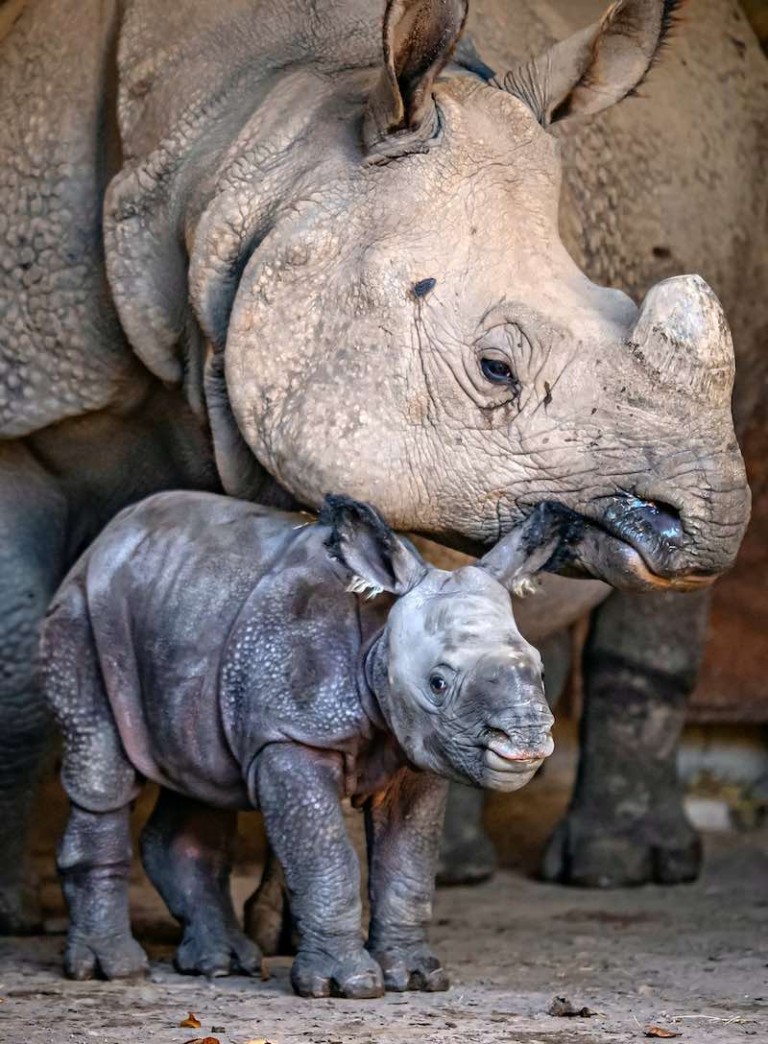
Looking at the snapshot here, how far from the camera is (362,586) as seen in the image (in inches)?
196

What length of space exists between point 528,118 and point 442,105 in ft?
0.80

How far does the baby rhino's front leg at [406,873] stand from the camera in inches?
203

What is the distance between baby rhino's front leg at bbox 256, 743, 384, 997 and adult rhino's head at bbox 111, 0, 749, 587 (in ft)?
2.47

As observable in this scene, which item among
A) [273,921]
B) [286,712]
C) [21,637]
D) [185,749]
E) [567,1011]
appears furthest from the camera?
[21,637]

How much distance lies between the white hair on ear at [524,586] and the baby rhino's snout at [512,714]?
35cm

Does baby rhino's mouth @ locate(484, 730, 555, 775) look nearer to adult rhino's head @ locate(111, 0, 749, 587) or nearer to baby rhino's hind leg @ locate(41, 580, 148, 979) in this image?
adult rhino's head @ locate(111, 0, 749, 587)

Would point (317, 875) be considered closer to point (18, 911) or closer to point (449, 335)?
point (449, 335)

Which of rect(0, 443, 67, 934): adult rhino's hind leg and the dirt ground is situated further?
rect(0, 443, 67, 934): adult rhino's hind leg

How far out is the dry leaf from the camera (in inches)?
193

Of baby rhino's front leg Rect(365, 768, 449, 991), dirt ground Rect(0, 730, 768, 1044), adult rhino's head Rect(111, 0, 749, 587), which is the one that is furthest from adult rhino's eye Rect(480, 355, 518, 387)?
dirt ground Rect(0, 730, 768, 1044)

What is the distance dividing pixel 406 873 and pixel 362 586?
0.72m

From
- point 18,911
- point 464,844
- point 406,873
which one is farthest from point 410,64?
point 464,844

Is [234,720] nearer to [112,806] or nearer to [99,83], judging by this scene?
[112,806]

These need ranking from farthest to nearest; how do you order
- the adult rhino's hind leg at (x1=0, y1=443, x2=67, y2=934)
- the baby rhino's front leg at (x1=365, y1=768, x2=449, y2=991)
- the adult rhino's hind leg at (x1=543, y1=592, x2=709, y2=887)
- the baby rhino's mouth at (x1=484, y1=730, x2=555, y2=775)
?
the adult rhino's hind leg at (x1=543, y1=592, x2=709, y2=887)
the adult rhino's hind leg at (x1=0, y1=443, x2=67, y2=934)
the baby rhino's front leg at (x1=365, y1=768, x2=449, y2=991)
the baby rhino's mouth at (x1=484, y1=730, x2=555, y2=775)
